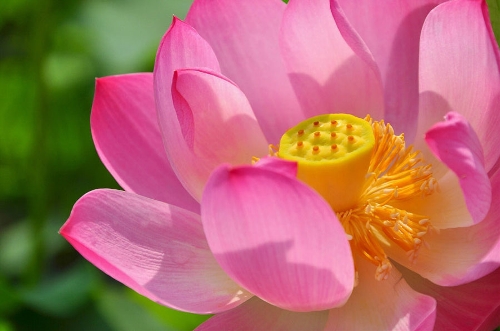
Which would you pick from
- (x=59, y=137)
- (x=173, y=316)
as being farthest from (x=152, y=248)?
(x=59, y=137)

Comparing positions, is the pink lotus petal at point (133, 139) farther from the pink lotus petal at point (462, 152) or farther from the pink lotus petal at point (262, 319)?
the pink lotus petal at point (462, 152)

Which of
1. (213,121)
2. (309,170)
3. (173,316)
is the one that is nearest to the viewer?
(309,170)

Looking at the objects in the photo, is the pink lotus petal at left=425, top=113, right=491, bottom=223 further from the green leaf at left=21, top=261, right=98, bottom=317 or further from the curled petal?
the green leaf at left=21, top=261, right=98, bottom=317

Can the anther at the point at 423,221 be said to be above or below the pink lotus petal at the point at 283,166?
below

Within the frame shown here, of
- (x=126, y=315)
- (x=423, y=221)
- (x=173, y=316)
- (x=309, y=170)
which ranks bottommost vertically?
(x=173, y=316)

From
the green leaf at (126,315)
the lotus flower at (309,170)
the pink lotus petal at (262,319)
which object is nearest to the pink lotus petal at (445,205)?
the lotus flower at (309,170)

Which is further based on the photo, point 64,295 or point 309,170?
point 64,295

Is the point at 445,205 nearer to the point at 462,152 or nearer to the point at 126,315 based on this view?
the point at 462,152
